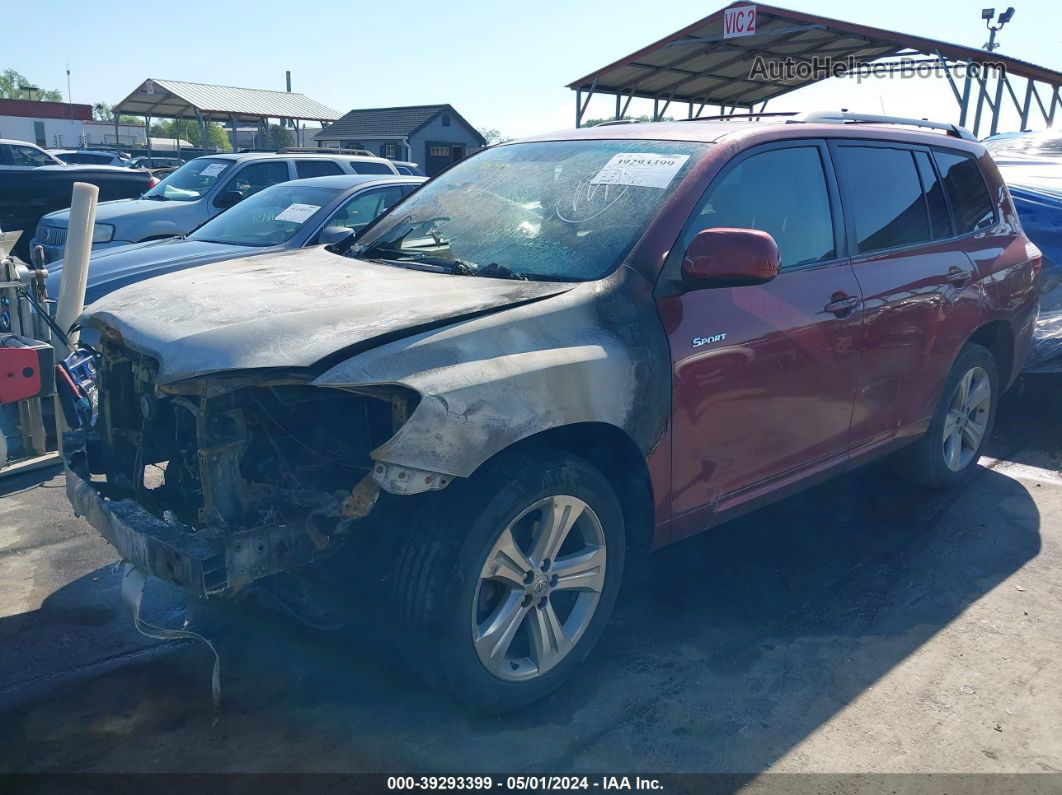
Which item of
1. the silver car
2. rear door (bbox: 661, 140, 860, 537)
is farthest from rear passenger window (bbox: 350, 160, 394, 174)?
rear door (bbox: 661, 140, 860, 537)

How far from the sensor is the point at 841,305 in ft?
12.6

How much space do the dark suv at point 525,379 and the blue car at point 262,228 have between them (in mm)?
3302

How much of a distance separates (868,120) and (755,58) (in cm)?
1153

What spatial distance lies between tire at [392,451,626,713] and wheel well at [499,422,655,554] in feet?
0.39

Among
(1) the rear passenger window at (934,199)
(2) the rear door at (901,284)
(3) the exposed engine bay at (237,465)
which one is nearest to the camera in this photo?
(3) the exposed engine bay at (237,465)

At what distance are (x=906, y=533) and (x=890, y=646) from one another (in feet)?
→ 4.19

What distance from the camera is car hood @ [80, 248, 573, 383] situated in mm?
2688

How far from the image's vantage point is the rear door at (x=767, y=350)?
331 centimetres

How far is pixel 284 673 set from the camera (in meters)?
3.30

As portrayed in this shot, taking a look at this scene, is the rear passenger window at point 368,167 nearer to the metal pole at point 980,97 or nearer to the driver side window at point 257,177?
the driver side window at point 257,177

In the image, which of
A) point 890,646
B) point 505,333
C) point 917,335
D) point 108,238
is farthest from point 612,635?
point 108,238

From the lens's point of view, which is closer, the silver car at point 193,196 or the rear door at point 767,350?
the rear door at point 767,350

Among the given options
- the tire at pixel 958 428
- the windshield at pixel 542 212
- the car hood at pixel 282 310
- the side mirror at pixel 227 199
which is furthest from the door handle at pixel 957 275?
the side mirror at pixel 227 199

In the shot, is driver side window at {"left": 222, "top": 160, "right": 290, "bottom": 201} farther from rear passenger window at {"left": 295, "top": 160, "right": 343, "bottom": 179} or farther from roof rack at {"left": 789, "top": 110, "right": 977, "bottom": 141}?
roof rack at {"left": 789, "top": 110, "right": 977, "bottom": 141}
